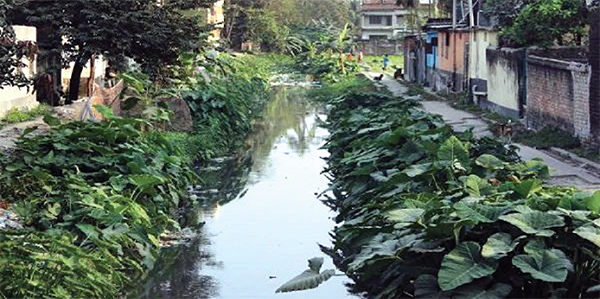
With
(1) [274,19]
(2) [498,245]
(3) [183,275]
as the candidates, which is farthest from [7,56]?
(1) [274,19]

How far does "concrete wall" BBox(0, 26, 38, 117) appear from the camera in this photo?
791 inches

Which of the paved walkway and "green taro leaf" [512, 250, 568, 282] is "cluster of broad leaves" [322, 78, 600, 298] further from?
the paved walkway

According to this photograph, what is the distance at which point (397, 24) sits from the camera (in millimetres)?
90000

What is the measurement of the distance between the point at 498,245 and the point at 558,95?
11674mm

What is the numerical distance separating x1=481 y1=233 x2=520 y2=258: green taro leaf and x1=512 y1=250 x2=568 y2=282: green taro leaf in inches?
4.8

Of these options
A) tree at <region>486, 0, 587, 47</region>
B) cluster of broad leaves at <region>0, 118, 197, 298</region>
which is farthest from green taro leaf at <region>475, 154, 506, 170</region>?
tree at <region>486, 0, 587, 47</region>

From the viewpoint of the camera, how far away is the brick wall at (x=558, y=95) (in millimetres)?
17766

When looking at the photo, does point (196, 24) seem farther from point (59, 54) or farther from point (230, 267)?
point (230, 267)

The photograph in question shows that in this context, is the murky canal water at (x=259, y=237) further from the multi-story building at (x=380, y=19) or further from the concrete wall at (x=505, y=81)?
the multi-story building at (x=380, y=19)

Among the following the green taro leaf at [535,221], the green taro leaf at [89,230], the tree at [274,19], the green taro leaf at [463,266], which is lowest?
the green taro leaf at [89,230]

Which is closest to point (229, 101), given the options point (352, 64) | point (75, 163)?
point (75, 163)

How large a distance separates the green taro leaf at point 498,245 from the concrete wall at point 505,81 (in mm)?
14644

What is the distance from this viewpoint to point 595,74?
17047 millimetres

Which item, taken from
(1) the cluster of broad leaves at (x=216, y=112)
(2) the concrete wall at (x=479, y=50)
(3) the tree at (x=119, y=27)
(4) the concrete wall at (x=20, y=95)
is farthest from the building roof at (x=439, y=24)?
(4) the concrete wall at (x=20, y=95)
